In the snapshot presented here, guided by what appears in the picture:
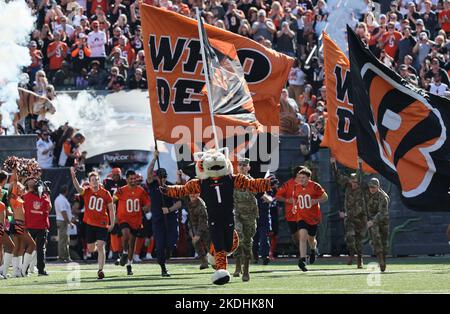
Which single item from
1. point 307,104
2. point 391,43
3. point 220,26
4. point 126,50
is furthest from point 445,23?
point 126,50

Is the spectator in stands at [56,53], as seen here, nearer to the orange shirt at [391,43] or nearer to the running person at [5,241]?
the orange shirt at [391,43]

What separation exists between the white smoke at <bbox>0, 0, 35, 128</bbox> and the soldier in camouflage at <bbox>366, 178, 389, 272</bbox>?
9542 millimetres

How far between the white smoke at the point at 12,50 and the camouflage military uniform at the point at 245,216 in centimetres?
1006

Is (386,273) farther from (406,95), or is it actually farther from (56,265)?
(56,265)

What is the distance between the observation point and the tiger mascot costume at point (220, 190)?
19625 mm

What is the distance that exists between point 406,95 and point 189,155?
10.1 m

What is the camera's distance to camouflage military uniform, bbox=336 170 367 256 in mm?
26234

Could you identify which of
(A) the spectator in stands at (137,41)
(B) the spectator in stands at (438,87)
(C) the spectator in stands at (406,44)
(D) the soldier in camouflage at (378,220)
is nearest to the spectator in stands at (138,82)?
(A) the spectator in stands at (137,41)

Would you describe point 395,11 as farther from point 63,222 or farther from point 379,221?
point 379,221

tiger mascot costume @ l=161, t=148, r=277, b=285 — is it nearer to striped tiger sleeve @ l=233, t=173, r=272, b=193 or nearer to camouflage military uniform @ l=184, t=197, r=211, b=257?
striped tiger sleeve @ l=233, t=173, r=272, b=193

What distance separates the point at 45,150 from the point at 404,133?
12.7 m

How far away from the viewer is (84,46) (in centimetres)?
3350

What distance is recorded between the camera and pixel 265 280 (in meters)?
21.7
